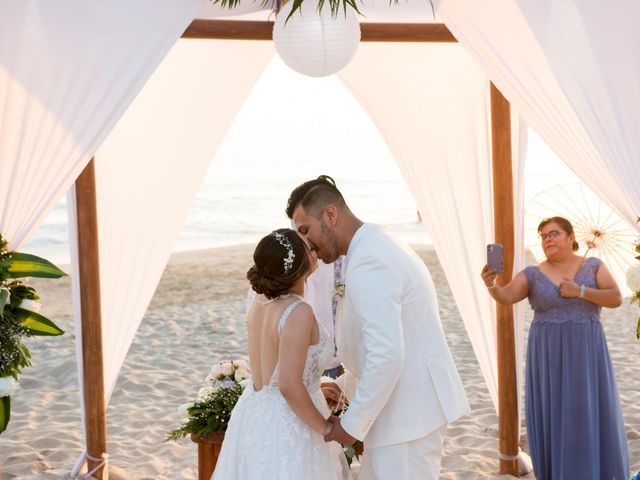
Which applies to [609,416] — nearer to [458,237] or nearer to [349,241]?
[458,237]

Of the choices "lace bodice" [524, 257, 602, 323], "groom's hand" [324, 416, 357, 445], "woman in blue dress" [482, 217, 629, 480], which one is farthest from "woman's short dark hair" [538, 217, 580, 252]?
"groom's hand" [324, 416, 357, 445]

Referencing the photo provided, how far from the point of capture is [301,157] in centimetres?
3103

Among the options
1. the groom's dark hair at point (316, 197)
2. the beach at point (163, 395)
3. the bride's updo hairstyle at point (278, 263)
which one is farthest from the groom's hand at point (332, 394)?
the beach at point (163, 395)

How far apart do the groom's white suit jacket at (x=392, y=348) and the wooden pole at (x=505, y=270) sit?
177 centimetres

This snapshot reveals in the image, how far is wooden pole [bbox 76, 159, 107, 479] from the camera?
4527 mm

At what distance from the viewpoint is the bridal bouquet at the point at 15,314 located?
3.48 m

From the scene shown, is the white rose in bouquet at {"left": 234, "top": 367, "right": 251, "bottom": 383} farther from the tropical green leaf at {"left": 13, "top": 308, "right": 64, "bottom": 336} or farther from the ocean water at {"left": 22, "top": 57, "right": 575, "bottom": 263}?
the ocean water at {"left": 22, "top": 57, "right": 575, "bottom": 263}

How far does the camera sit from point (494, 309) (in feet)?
16.7

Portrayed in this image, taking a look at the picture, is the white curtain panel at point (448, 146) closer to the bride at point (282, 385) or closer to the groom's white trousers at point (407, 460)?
the groom's white trousers at point (407, 460)

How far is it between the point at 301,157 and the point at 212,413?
27.6m

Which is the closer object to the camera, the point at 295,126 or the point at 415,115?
the point at 415,115

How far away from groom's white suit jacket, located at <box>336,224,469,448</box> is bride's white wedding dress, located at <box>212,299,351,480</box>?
0.51 feet

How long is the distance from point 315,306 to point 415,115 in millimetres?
1362

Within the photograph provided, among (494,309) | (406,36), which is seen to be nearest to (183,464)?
(494,309)
